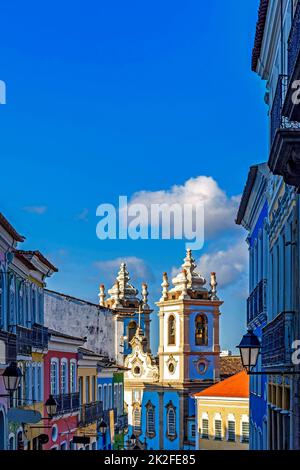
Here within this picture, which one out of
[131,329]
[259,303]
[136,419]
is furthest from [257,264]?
[131,329]

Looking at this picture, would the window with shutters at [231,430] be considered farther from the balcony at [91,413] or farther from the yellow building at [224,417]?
the balcony at [91,413]

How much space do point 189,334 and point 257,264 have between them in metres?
38.7

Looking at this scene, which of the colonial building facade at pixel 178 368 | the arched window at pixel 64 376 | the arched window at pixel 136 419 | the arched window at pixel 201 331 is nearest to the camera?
the arched window at pixel 64 376

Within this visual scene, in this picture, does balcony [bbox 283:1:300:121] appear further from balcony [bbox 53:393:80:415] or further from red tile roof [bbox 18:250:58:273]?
balcony [bbox 53:393:80:415]

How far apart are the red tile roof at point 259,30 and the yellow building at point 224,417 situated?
28633 millimetres

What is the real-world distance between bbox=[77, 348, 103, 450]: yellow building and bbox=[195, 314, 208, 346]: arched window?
2928 centimetres

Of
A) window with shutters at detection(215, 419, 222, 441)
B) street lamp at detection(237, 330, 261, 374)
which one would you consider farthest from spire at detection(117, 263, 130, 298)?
street lamp at detection(237, 330, 261, 374)

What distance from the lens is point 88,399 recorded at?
27.0 metres

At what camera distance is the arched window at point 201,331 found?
188 feet

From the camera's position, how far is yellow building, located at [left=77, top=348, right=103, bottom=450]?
25375 mm

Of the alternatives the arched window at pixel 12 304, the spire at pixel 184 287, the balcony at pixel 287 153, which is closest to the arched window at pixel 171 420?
the spire at pixel 184 287

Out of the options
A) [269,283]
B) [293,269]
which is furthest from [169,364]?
[293,269]

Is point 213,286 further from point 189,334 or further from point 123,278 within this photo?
point 123,278
